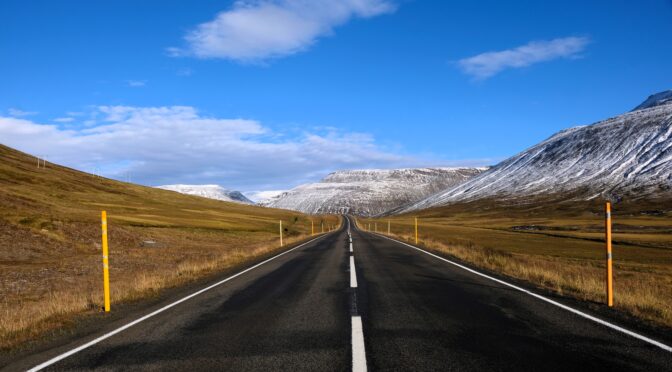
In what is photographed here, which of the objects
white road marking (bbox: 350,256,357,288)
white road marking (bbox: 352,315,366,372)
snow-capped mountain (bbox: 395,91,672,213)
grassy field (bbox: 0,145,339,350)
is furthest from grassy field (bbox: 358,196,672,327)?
snow-capped mountain (bbox: 395,91,672,213)

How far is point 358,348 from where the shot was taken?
661 centimetres

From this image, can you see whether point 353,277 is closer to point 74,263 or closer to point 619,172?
point 74,263

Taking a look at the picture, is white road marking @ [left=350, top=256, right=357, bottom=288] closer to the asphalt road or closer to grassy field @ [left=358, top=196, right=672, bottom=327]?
the asphalt road

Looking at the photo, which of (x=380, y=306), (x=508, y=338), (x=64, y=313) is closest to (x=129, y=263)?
(x=64, y=313)

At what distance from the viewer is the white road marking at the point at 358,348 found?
5.82 meters

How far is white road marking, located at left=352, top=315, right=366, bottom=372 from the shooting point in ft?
19.1

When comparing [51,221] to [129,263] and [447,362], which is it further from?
[447,362]

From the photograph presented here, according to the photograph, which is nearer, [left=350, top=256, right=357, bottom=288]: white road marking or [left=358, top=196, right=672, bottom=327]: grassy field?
[left=358, top=196, right=672, bottom=327]: grassy field

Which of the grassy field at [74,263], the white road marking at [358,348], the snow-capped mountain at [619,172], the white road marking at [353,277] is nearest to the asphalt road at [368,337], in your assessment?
the white road marking at [358,348]

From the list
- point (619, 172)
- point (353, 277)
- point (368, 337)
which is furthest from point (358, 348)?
point (619, 172)

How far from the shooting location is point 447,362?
6.04 meters

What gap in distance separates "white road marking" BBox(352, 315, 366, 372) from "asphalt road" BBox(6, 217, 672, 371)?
1 cm

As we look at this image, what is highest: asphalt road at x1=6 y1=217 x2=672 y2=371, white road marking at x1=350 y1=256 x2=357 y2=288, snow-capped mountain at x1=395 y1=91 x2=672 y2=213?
snow-capped mountain at x1=395 y1=91 x2=672 y2=213

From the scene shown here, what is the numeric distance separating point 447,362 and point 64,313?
8.41m
